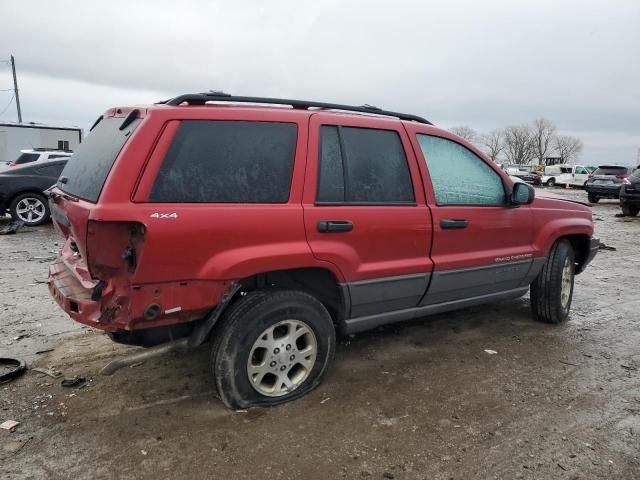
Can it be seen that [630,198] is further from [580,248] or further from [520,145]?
[520,145]

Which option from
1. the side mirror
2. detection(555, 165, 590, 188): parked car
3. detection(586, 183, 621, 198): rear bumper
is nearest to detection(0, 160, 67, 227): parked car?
the side mirror

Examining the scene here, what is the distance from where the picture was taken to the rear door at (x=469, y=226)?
378 centimetres

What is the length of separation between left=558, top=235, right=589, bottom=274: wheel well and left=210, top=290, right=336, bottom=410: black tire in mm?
3136

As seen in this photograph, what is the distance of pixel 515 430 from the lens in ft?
9.72

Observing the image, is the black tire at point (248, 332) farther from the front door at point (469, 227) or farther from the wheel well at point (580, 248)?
the wheel well at point (580, 248)

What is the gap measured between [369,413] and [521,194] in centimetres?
227

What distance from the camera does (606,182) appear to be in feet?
68.3

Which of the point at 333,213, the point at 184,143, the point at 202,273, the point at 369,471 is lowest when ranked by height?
Result: the point at 369,471

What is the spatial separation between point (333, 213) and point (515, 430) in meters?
1.70

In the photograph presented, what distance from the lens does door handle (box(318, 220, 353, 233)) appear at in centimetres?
315

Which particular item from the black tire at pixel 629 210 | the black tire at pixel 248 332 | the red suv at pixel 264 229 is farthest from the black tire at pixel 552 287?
the black tire at pixel 629 210

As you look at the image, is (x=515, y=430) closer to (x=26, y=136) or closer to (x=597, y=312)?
(x=597, y=312)

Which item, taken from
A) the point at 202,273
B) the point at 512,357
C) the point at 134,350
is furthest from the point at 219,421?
the point at 512,357

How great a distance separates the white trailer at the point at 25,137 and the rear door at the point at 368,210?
22853mm
